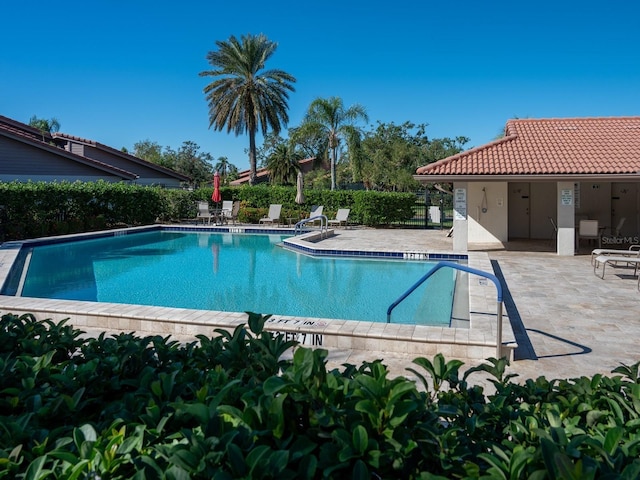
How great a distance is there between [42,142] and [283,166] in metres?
23.4

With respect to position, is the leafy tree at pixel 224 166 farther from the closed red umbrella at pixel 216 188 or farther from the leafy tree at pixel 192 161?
the closed red umbrella at pixel 216 188

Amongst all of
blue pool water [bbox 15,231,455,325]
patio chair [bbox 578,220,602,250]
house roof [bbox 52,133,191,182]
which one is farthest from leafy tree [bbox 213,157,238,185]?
patio chair [bbox 578,220,602,250]

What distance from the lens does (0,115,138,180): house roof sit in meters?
25.2

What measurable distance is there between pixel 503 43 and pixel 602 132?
18.2 m

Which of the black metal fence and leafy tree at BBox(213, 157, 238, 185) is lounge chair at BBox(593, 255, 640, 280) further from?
leafy tree at BBox(213, 157, 238, 185)

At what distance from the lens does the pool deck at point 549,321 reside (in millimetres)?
6250

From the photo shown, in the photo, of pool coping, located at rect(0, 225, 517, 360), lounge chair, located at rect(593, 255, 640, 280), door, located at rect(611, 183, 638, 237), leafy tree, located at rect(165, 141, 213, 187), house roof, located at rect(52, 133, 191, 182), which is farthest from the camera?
leafy tree, located at rect(165, 141, 213, 187)

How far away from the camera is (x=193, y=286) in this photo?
41.4 ft

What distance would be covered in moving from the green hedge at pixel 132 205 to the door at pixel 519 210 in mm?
7283

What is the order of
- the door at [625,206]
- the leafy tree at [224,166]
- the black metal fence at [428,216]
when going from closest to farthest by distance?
the door at [625,206] → the black metal fence at [428,216] → the leafy tree at [224,166]

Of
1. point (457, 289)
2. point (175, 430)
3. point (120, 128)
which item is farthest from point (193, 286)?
point (120, 128)

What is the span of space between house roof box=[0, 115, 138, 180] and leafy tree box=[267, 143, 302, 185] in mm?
17527

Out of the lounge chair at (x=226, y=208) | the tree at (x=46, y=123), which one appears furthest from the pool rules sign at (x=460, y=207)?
the tree at (x=46, y=123)

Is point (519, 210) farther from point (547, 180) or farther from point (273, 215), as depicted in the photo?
point (273, 215)
